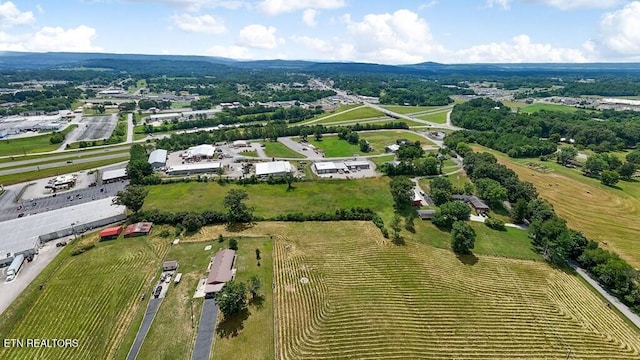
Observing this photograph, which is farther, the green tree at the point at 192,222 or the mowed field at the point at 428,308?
the green tree at the point at 192,222

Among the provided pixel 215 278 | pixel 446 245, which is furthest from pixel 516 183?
pixel 215 278

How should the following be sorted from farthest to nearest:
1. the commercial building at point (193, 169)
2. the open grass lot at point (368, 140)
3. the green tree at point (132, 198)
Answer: the open grass lot at point (368, 140) → the commercial building at point (193, 169) → the green tree at point (132, 198)

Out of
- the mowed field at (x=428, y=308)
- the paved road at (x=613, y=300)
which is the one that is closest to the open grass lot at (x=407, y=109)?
the paved road at (x=613, y=300)

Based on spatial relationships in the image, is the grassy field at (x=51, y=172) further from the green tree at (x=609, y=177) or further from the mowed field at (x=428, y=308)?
the green tree at (x=609, y=177)

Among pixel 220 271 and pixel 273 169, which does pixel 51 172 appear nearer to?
pixel 273 169

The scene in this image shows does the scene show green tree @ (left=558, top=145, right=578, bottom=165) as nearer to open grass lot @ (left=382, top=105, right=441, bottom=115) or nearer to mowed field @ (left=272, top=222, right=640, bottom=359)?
mowed field @ (left=272, top=222, right=640, bottom=359)

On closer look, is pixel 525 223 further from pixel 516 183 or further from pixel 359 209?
pixel 359 209
